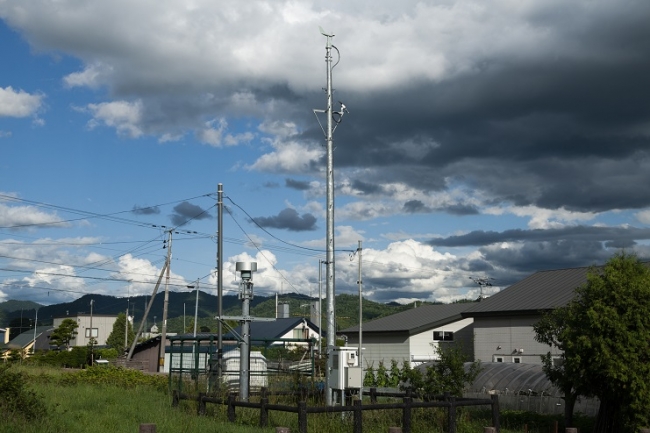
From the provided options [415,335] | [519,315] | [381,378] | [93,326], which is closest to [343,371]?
[519,315]

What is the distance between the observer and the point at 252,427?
1684 centimetres

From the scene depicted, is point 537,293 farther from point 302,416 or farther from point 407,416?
point 302,416

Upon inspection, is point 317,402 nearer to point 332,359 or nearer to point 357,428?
point 332,359

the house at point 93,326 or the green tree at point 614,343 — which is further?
the house at point 93,326

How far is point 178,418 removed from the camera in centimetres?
1756

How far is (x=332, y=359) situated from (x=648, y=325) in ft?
26.3

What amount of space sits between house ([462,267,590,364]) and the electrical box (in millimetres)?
21191

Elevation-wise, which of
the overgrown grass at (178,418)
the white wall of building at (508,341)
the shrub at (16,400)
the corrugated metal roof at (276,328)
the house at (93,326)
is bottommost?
the overgrown grass at (178,418)

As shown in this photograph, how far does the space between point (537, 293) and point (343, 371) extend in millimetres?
25530

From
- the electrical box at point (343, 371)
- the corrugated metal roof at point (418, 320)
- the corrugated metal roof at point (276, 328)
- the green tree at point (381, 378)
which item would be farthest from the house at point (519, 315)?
the corrugated metal roof at point (276, 328)

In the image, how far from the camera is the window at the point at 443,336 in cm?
5250

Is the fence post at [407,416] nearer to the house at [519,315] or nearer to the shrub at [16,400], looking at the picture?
the shrub at [16,400]

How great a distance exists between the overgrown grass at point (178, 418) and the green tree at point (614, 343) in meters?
2.58

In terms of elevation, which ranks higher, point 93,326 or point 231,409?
point 93,326
